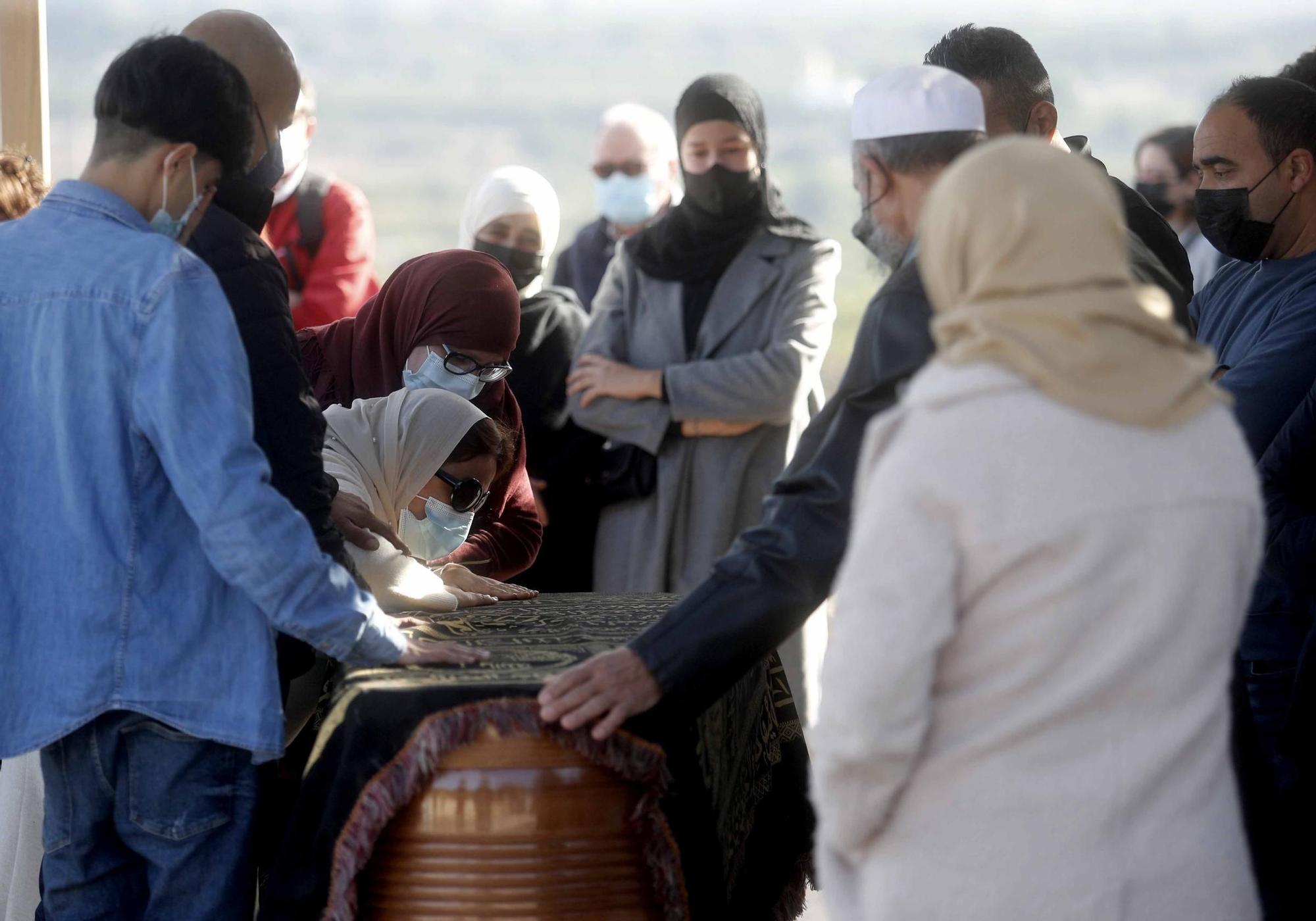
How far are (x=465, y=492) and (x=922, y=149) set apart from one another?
47.4 inches

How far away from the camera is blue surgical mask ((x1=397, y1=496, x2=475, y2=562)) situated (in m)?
3.24

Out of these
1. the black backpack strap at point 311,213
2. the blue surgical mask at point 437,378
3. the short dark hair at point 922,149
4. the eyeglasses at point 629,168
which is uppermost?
the short dark hair at point 922,149

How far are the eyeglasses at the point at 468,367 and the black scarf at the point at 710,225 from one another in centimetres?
125

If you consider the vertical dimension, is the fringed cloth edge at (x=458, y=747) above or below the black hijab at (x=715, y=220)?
below

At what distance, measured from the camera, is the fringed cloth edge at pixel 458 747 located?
7.66ft

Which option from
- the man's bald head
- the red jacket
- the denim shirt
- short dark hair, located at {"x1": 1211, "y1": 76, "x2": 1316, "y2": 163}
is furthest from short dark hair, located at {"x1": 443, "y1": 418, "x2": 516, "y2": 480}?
the red jacket

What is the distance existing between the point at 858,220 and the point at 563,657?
2.86 ft

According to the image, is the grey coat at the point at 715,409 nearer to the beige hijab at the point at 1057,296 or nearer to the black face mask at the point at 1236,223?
the black face mask at the point at 1236,223

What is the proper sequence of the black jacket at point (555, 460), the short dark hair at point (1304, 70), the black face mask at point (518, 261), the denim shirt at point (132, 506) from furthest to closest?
the black face mask at point (518, 261) → the black jacket at point (555, 460) → the short dark hair at point (1304, 70) → the denim shirt at point (132, 506)

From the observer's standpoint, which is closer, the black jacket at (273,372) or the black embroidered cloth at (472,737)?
the black embroidered cloth at (472,737)

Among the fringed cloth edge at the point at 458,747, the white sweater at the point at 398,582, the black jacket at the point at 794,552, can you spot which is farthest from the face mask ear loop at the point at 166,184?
the black jacket at the point at 794,552

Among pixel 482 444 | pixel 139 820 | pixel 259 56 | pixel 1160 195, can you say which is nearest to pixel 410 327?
pixel 482 444

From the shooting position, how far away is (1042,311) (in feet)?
5.54

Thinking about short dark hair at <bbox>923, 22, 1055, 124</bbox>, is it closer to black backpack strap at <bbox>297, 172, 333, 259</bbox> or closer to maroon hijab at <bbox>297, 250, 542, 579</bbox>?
maroon hijab at <bbox>297, 250, 542, 579</bbox>
